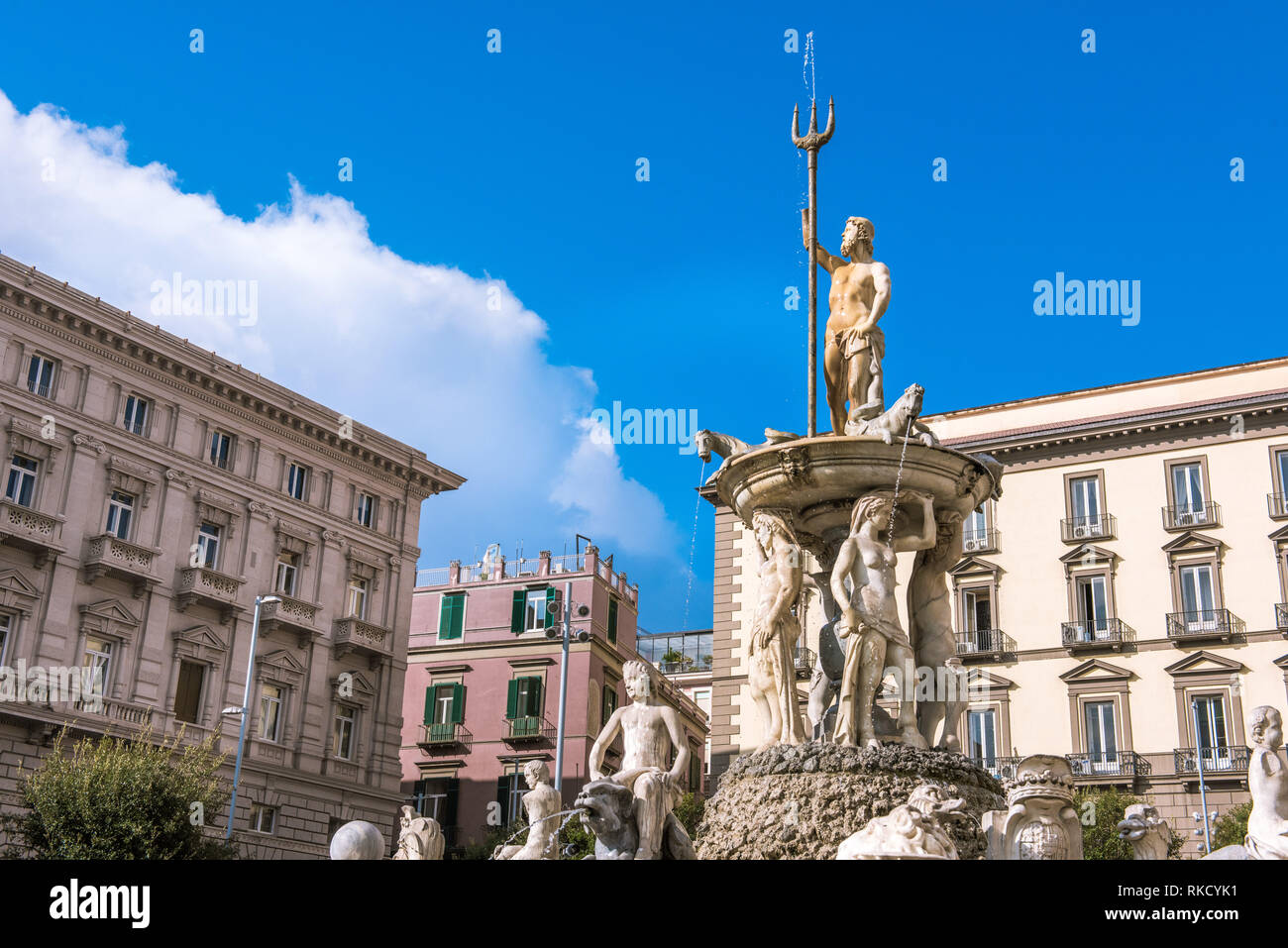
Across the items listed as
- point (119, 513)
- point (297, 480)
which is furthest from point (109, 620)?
point (297, 480)

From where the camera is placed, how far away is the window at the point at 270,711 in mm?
40375

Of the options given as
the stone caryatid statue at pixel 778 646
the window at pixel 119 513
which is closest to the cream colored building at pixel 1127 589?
the window at pixel 119 513

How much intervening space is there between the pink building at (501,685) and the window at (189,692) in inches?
504

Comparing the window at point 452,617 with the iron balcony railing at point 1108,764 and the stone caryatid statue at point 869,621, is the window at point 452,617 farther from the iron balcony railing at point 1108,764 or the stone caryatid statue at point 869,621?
the stone caryatid statue at point 869,621

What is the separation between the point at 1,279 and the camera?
116 ft

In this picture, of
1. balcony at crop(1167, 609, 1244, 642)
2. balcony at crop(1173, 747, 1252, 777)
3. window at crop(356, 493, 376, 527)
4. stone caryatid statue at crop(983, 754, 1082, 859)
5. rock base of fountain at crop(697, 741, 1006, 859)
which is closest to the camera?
stone caryatid statue at crop(983, 754, 1082, 859)

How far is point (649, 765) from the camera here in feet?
34.9

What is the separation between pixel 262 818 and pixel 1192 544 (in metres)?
28.3

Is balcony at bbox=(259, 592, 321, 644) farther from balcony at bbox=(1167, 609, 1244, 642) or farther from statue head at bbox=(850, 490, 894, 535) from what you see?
statue head at bbox=(850, 490, 894, 535)

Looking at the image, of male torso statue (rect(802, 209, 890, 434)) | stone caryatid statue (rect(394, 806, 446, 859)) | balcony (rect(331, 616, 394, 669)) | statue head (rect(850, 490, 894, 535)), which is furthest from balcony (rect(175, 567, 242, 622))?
statue head (rect(850, 490, 894, 535))

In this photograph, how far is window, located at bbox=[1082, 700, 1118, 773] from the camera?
122 feet

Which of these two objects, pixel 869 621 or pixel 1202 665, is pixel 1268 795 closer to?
pixel 869 621

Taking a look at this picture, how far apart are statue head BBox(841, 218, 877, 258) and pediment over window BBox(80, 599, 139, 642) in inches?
1119
